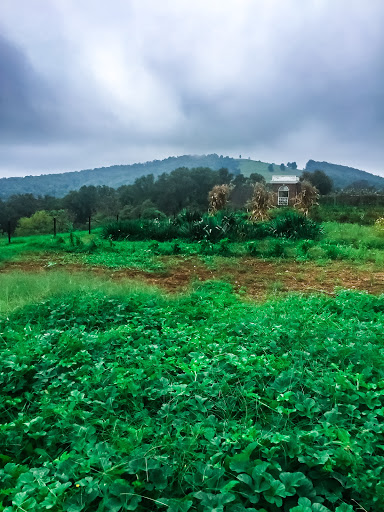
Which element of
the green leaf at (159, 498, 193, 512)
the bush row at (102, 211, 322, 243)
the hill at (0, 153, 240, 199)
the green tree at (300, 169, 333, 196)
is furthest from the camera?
the hill at (0, 153, 240, 199)

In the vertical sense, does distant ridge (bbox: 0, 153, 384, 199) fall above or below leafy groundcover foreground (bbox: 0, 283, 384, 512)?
above

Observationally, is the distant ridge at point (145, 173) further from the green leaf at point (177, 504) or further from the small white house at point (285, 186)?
the green leaf at point (177, 504)

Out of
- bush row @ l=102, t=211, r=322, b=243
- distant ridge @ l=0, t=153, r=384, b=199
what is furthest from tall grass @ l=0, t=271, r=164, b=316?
distant ridge @ l=0, t=153, r=384, b=199

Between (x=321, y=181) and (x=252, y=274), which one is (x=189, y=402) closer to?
(x=252, y=274)

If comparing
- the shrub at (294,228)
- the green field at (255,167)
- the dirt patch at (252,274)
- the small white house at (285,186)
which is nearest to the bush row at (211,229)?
the shrub at (294,228)

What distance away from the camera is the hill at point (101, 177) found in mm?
57281

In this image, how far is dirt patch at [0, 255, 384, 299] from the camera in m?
6.07

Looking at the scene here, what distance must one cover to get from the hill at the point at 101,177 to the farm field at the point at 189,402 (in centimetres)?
3910

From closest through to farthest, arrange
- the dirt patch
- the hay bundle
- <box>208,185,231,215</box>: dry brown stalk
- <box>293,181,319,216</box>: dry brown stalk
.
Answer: the dirt patch, the hay bundle, <box>208,185,231,215</box>: dry brown stalk, <box>293,181,319,216</box>: dry brown stalk

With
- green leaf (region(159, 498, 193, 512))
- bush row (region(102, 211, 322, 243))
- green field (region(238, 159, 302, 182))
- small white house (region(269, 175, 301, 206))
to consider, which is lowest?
green leaf (region(159, 498, 193, 512))

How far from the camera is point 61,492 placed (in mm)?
1660

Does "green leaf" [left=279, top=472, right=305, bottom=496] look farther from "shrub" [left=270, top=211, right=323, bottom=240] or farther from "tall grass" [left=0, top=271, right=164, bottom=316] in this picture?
"shrub" [left=270, top=211, right=323, bottom=240]

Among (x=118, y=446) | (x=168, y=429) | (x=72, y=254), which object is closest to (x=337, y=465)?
(x=168, y=429)

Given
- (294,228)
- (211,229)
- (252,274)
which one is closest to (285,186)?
(294,228)
